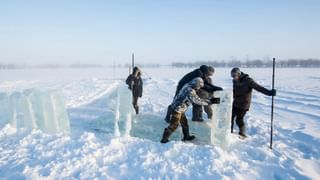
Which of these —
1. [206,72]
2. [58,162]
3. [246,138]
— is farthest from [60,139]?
[246,138]

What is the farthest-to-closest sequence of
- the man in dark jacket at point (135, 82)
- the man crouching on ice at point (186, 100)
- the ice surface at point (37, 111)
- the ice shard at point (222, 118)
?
the man in dark jacket at point (135, 82), the ice surface at point (37, 111), the ice shard at point (222, 118), the man crouching on ice at point (186, 100)

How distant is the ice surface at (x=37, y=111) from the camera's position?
653 centimetres

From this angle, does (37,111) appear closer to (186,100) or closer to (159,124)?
(159,124)

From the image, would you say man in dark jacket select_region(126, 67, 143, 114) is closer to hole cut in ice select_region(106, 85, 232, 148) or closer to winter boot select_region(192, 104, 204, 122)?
hole cut in ice select_region(106, 85, 232, 148)

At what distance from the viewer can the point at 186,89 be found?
5.71 m

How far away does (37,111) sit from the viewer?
21.6 feet

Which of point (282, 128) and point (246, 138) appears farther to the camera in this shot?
point (282, 128)

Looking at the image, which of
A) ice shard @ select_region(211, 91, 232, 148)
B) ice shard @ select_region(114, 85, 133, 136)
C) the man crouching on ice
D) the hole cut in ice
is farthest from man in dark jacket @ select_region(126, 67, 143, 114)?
ice shard @ select_region(211, 91, 232, 148)

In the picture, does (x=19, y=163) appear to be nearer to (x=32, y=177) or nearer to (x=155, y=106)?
(x=32, y=177)

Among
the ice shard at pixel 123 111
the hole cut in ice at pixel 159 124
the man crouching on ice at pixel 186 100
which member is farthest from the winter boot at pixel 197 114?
the ice shard at pixel 123 111

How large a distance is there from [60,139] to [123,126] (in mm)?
1489

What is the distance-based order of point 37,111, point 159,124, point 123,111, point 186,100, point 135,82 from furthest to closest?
point 135,82, point 159,124, point 123,111, point 37,111, point 186,100

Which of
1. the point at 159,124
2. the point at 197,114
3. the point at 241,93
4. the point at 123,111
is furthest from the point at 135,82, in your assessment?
the point at 241,93

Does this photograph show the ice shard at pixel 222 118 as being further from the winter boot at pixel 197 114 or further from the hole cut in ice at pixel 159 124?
the winter boot at pixel 197 114
